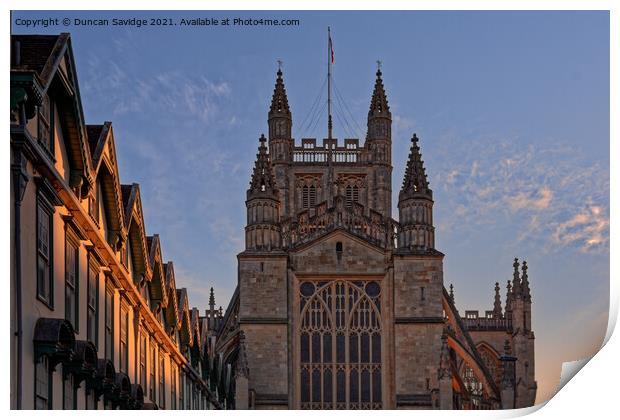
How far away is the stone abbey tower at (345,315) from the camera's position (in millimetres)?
58594

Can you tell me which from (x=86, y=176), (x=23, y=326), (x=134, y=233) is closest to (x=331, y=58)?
(x=134, y=233)

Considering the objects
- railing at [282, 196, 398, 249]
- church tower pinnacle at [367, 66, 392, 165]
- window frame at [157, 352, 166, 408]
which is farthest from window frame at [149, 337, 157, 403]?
church tower pinnacle at [367, 66, 392, 165]

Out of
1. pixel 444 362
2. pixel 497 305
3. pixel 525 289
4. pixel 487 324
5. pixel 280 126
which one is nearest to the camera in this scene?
pixel 444 362

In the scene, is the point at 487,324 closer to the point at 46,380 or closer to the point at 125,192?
the point at 125,192

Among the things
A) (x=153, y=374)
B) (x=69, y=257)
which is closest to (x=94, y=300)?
(x=69, y=257)

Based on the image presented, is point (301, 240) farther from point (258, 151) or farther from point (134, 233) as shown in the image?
point (134, 233)

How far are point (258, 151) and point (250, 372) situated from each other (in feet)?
32.1

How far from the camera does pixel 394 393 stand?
192 ft

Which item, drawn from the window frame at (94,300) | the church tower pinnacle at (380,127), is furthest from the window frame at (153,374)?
the church tower pinnacle at (380,127)

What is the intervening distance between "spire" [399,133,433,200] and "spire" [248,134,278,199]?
5582mm

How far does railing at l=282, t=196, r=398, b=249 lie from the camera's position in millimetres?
60812

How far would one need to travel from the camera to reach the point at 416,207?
6066 centimetres

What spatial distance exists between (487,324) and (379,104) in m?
16.2

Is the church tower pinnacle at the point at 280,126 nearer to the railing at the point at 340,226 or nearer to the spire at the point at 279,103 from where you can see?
the spire at the point at 279,103
